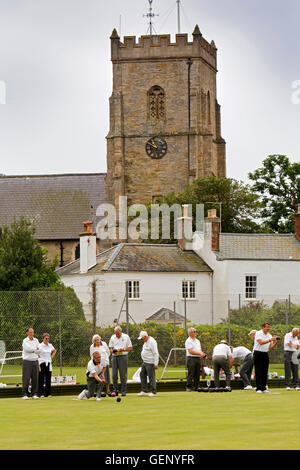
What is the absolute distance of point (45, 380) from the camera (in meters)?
23.8

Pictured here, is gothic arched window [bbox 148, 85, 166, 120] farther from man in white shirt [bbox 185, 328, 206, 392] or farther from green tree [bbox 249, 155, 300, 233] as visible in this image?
man in white shirt [bbox 185, 328, 206, 392]

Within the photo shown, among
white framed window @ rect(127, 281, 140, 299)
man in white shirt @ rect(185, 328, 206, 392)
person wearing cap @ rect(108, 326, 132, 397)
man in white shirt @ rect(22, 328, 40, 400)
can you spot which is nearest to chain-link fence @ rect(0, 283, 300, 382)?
white framed window @ rect(127, 281, 140, 299)

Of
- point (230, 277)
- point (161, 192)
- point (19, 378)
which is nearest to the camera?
point (19, 378)

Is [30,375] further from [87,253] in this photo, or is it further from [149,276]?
[87,253]

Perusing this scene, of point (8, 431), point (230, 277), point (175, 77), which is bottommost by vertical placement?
point (8, 431)

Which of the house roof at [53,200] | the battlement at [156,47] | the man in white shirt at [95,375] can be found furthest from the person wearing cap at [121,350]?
the battlement at [156,47]

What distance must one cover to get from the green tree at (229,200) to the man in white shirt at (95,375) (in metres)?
46.5

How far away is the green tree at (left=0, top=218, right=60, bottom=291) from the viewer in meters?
48.3

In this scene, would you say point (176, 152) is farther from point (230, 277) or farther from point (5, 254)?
point (5, 254)

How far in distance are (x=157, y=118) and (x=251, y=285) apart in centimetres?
2671

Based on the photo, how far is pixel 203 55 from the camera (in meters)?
77.6
